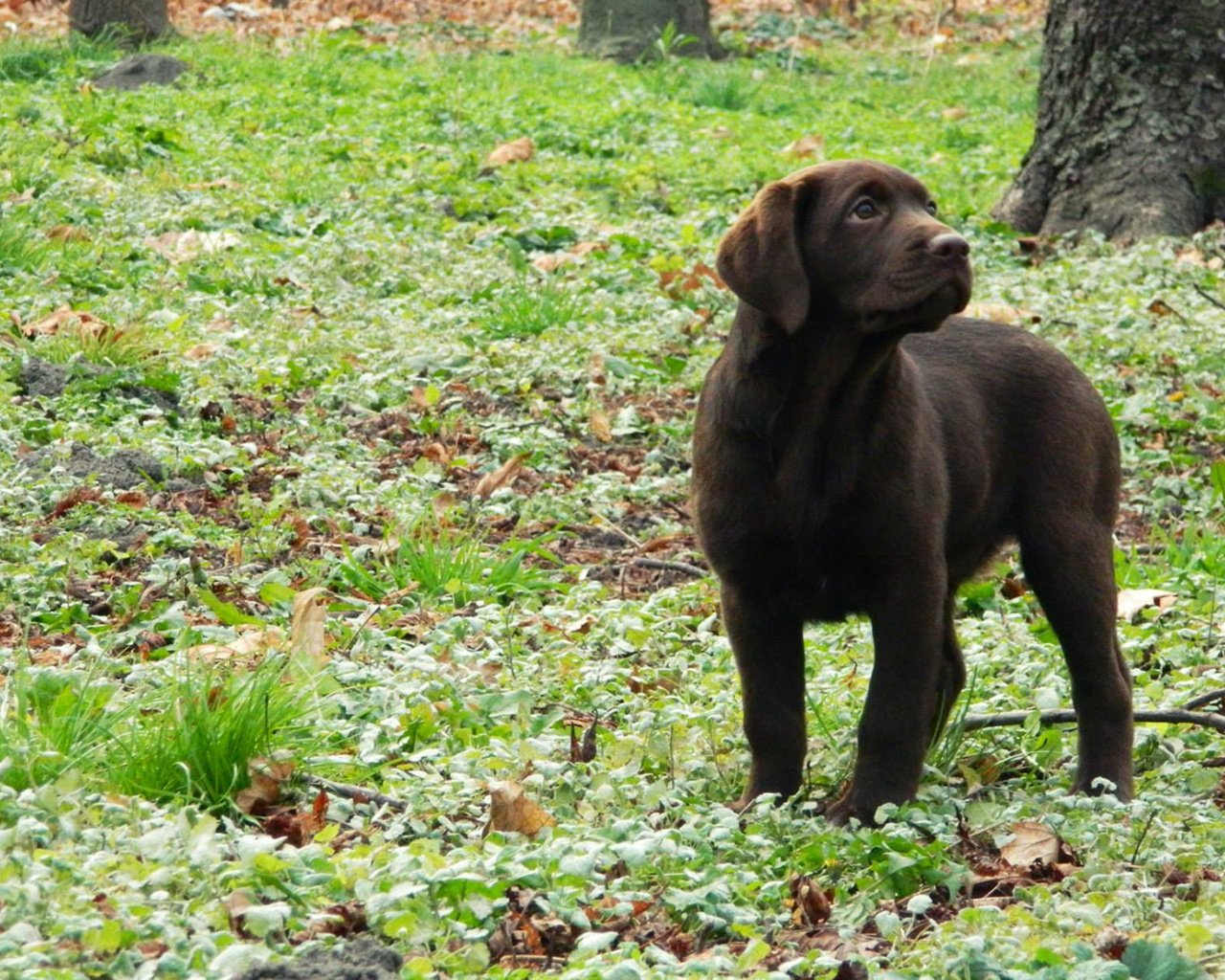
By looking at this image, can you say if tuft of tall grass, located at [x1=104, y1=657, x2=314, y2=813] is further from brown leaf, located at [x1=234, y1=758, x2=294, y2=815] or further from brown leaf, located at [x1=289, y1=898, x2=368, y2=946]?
brown leaf, located at [x1=289, y1=898, x2=368, y2=946]

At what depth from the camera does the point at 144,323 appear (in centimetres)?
726

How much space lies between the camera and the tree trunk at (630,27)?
620 inches

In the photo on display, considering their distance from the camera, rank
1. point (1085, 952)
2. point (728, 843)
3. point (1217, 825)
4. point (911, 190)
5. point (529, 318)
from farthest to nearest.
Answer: point (529, 318)
point (911, 190)
point (1217, 825)
point (728, 843)
point (1085, 952)

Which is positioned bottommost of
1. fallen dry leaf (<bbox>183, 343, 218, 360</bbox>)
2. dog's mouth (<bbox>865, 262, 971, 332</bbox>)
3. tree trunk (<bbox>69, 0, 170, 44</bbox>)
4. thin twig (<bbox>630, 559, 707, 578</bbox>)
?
thin twig (<bbox>630, 559, 707, 578</bbox>)

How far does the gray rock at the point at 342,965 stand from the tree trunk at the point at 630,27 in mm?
13552

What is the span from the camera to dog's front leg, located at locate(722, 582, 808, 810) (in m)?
4.09

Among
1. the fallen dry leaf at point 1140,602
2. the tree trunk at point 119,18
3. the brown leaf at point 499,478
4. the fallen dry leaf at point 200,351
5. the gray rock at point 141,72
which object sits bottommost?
the brown leaf at point 499,478

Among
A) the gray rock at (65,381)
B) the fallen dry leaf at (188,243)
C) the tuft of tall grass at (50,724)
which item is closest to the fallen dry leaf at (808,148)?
the fallen dry leaf at (188,243)

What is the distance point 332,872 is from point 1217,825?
1.99 m

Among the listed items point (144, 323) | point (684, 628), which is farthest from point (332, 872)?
point (144, 323)

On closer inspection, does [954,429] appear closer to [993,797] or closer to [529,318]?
[993,797]

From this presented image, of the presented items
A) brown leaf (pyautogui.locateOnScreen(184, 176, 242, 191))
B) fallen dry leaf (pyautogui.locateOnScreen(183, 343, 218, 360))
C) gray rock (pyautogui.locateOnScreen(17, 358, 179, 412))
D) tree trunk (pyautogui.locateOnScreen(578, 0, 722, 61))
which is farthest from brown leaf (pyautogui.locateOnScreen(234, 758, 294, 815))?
tree trunk (pyautogui.locateOnScreen(578, 0, 722, 61))

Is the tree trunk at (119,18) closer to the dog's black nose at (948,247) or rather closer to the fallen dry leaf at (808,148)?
the fallen dry leaf at (808,148)

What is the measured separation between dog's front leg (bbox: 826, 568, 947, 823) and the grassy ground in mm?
158
